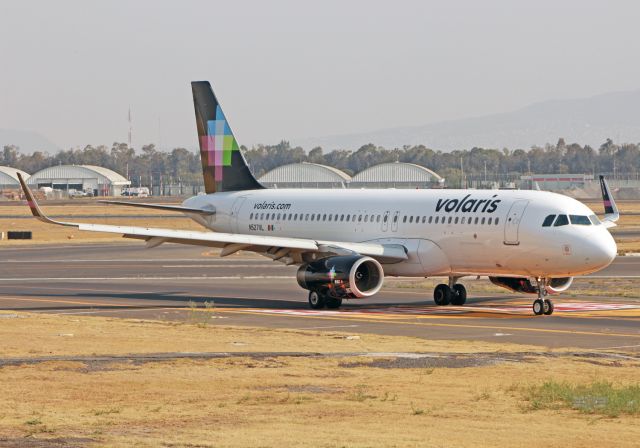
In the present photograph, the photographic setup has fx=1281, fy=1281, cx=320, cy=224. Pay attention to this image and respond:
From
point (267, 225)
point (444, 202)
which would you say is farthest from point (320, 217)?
point (444, 202)

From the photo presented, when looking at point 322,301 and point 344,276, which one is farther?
point 322,301

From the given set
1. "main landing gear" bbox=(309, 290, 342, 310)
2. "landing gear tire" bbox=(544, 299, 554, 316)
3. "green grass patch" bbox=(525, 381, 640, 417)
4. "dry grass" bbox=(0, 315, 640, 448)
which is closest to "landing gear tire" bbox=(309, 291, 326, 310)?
"main landing gear" bbox=(309, 290, 342, 310)

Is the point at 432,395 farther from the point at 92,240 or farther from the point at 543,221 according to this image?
the point at 92,240

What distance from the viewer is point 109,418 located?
20844 mm

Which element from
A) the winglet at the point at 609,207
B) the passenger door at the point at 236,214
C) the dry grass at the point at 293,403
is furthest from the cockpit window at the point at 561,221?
the passenger door at the point at 236,214

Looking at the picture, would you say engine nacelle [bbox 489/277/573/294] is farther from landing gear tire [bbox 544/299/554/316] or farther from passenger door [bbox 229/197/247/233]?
passenger door [bbox 229/197/247/233]

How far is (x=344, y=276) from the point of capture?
144ft

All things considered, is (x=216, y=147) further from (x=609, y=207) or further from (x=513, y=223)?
(x=513, y=223)

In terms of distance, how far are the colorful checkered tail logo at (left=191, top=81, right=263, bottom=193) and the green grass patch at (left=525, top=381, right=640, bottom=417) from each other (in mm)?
33737

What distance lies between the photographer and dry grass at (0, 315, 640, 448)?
19.2 meters

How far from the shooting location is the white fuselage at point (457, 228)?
42469 mm

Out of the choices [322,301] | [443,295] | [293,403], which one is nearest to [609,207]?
[443,295]

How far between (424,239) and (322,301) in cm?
445

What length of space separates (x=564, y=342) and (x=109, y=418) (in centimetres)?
1622
